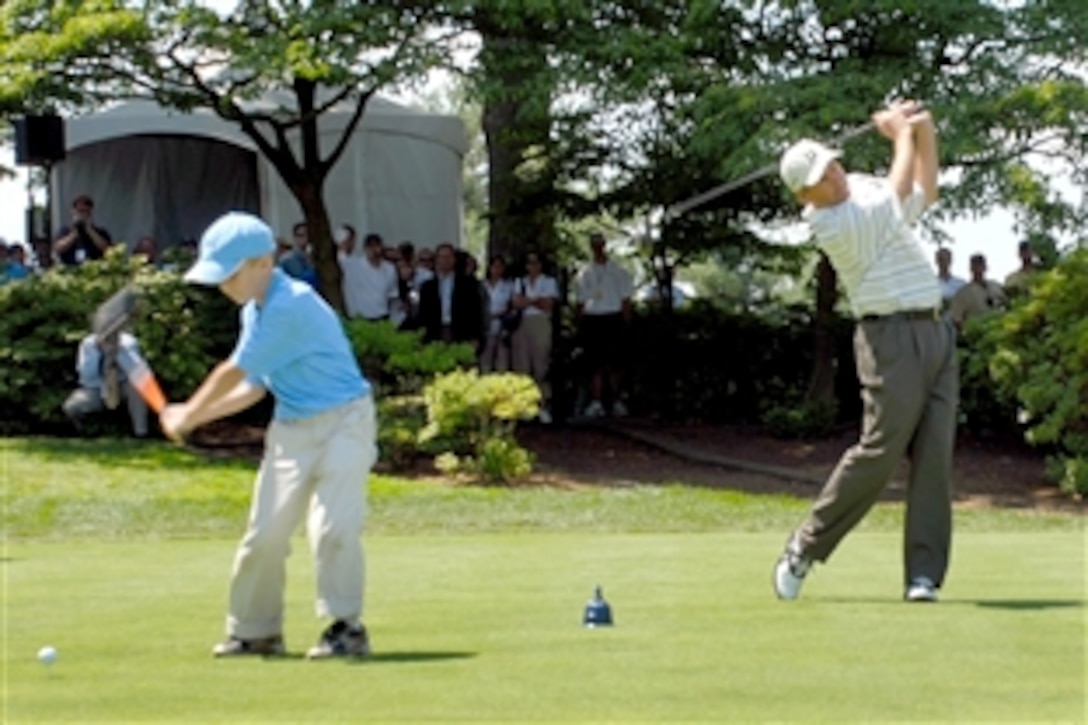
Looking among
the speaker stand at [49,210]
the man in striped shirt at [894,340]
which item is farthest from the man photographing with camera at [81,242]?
the man in striped shirt at [894,340]

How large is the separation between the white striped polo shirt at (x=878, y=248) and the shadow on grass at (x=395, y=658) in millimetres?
2497

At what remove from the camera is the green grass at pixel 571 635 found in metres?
7.00

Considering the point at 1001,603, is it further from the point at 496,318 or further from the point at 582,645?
the point at 496,318

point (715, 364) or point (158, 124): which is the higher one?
point (158, 124)

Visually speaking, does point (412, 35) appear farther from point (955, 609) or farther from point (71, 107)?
point (955, 609)

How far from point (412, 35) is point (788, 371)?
6616mm

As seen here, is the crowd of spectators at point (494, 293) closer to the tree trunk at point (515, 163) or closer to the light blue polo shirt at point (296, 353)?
the tree trunk at point (515, 163)

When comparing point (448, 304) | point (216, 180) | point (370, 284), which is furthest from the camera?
point (216, 180)

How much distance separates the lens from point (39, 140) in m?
23.0

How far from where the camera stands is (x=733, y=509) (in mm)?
19047

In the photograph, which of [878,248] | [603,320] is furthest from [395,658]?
[603,320]

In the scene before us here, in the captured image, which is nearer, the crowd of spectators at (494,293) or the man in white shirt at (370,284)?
the crowd of spectators at (494,293)

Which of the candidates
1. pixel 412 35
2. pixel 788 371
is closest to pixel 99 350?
pixel 412 35

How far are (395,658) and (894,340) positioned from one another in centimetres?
269
